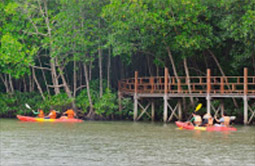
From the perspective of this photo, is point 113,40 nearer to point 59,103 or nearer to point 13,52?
point 59,103

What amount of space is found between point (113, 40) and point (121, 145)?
12602mm

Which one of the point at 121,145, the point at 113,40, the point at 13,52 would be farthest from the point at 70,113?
the point at 121,145

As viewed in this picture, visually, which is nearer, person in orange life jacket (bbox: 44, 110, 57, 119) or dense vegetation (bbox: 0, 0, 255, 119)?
dense vegetation (bbox: 0, 0, 255, 119)

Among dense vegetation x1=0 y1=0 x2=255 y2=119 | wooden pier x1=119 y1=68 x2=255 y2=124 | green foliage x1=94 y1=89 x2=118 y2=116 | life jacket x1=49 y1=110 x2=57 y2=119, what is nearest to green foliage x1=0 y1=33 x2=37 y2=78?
dense vegetation x1=0 y1=0 x2=255 y2=119

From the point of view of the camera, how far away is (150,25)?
38.1m

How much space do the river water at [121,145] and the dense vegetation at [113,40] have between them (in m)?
4.68

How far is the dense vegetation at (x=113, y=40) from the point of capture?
37750 millimetres

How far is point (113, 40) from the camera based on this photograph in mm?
39406

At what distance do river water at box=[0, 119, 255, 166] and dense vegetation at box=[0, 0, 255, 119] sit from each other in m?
4.68

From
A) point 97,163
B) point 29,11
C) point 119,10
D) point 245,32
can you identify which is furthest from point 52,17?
point 97,163

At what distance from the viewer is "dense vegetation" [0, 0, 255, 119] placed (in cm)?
3775

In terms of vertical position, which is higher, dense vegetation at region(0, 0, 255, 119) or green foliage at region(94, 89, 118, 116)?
dense vegetation at region(0, 0, 255, 119)

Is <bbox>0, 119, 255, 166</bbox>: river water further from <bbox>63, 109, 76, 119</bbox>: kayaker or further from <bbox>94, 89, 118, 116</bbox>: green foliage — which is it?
<bbox>94, 89, 118, 116</bbox>: green foliage

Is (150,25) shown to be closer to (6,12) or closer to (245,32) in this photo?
(245,32)
